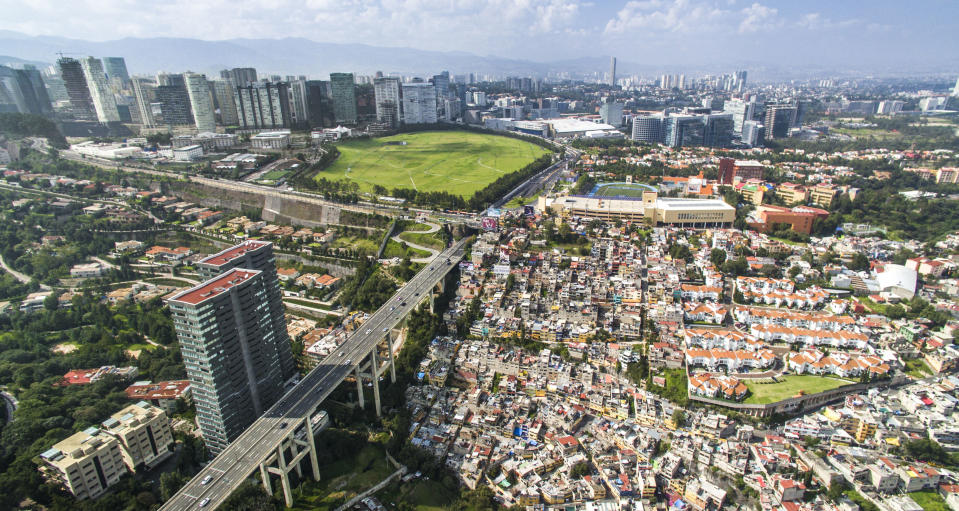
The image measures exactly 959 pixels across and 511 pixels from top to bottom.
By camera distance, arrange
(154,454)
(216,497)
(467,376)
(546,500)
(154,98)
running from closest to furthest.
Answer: (216,497) < (546,500) < (154,454) < (467,376) < (154,98)

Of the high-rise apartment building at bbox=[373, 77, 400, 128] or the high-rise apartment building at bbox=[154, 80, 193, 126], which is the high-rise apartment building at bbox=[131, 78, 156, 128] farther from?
the high-rise apartment building at bbox=[373, 77, 400, 128]

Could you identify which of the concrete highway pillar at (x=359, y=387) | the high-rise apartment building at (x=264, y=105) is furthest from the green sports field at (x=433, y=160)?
the concrete highway pillar at (x=359, y=387)

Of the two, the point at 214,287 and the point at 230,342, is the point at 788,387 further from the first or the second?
the point at 214,287

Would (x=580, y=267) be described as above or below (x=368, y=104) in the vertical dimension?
below

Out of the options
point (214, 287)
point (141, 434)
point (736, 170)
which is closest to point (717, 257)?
point (736, 170)

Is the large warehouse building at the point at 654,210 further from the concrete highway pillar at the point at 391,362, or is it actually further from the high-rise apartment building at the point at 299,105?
the high-rise apartment building at the point at 299,105

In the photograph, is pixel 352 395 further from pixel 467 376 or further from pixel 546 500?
pixel 546 500

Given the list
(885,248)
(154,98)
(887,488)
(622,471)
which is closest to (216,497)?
(622,471)
